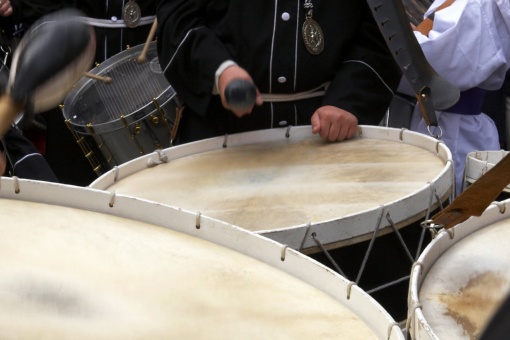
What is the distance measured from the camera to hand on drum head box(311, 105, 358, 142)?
222 cm

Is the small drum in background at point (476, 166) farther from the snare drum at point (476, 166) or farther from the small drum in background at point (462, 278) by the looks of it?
the small drum in background at point (462, 278)

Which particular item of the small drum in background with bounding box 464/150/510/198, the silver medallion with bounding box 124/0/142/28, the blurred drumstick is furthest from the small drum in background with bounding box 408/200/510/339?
the silver medallion with bounding box 124/0/142/28

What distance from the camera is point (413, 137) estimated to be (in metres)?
2.17

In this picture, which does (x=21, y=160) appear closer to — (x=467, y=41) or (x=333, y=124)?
(x=333, y=124)

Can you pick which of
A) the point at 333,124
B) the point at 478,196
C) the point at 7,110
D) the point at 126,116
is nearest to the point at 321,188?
the point at 333,124

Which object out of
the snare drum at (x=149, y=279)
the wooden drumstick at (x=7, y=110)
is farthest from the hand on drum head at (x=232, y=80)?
the wooden drumstick at (x=7, y=110)

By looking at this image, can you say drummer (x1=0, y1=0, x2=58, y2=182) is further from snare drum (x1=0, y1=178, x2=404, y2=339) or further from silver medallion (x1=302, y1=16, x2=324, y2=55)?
snare drum (x1=0, y1=178, x2=404, y2=339)

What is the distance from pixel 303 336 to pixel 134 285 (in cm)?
26

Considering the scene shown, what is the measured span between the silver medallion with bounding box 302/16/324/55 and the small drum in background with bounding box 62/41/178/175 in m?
0.65

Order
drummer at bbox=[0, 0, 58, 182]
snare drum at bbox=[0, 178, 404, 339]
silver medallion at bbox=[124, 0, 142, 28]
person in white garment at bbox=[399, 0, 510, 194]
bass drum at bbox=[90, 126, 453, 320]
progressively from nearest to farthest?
snare drum at bbox=[0, 178, 404, 339] < bass drum at bbox=[90, 126, 453, 320] < person in white garment at bbox=[399, 0, 510, 194] < drummer at bbox=[0, 0, 58, 182] < silver medallion at bbox=[124, 0, 142, 28]

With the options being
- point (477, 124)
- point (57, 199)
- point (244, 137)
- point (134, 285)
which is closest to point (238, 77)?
point (244, 137)

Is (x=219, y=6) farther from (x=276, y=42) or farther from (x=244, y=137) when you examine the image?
(x=244, y=137)

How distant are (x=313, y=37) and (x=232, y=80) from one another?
43cm

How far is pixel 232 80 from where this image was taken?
2.01 meters
